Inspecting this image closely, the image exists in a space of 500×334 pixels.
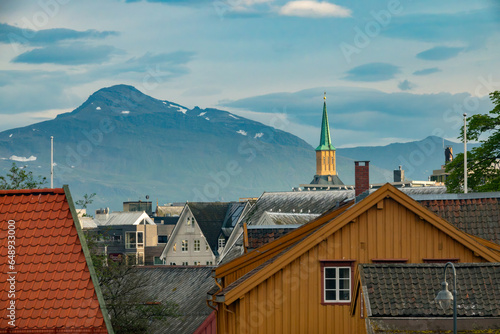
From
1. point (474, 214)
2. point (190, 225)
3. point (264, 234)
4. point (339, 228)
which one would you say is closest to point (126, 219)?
point (190, 225)

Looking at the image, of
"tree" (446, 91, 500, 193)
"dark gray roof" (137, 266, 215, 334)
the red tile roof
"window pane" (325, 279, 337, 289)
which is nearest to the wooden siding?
"window pane" (325, 279, 337, 289)

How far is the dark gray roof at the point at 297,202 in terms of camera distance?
101188 millimetres

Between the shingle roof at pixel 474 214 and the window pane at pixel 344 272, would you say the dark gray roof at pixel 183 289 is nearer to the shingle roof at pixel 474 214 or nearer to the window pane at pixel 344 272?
the shingle roof at pixel 474 214

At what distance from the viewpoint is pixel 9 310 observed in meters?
16.5

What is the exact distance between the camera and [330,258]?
24.9m

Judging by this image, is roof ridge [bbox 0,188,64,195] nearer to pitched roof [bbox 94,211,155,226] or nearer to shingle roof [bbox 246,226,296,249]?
shingle roof [bbox 246,226,296,249]

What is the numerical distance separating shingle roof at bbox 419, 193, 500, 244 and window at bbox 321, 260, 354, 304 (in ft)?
16.0

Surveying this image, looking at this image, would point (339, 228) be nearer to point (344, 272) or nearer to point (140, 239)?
point (344, 272)

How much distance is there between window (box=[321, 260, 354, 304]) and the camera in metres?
25.0

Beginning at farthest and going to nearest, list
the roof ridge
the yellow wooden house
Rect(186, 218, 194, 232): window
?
Rect(186, 218, 194, 232): window
the yellow wooden house
the roof ridge

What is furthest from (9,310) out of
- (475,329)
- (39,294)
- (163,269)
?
(163,269)

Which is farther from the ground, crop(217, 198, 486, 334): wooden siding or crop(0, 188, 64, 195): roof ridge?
crop(0, 188, 64, 195): roof ridge

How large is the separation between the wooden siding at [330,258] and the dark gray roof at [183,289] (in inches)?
587

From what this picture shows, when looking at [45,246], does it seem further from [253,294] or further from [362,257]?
[362,257]
